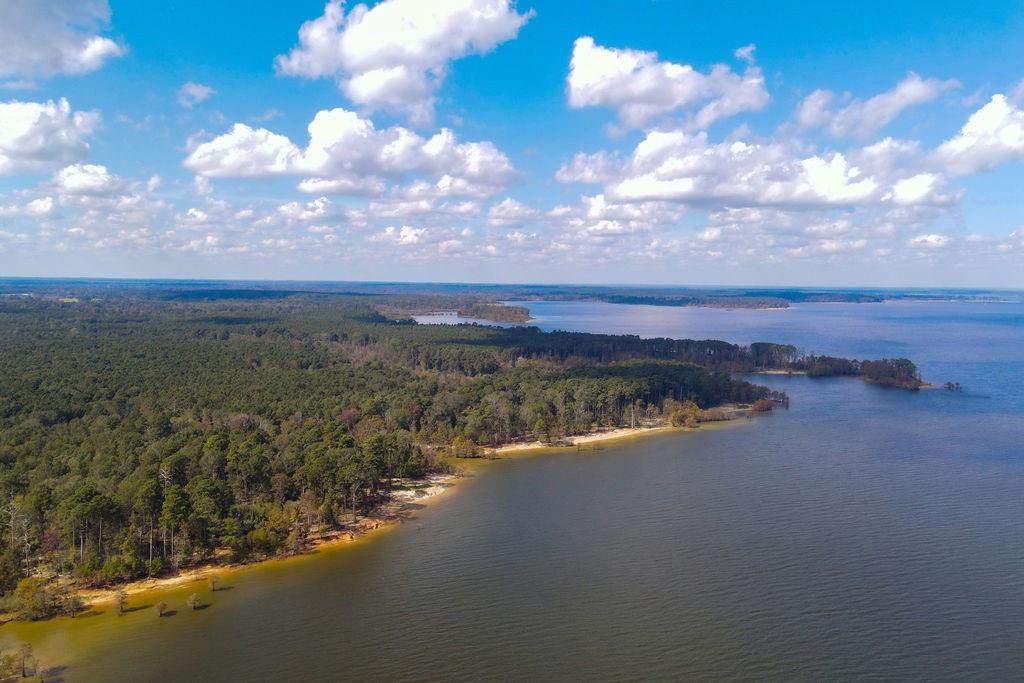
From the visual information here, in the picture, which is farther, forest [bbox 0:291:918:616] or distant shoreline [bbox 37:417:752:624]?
forest [bbox 0:291:918:616]

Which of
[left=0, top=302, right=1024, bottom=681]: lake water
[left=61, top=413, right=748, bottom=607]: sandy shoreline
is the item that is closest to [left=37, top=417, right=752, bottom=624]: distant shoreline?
[left=61, top=413, right=748, bottom=607]: sandy shoreline

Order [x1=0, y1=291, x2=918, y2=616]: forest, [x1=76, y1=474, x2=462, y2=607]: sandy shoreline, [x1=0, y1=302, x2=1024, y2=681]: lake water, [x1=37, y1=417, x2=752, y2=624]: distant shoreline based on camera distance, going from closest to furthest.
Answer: [x1=0, y1=302, x2=1024, y2=681]: lake water < [x1=76, y1=474, x2=462, y2=607]: sandy shoreline < [x1=37, y1=417, x2=752, y2=624]: distant shoreline < [x1=0, y1=291, x2=918, y2=616]: forest

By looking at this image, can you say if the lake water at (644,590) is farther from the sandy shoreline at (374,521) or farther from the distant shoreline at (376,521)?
the sandy shoreline at (374,521)

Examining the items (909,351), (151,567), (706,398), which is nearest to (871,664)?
(151,567)

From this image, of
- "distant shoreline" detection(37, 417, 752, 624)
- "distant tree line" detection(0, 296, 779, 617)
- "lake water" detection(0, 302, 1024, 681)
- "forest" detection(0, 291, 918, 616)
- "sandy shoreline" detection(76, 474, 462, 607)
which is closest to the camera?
"lake water" detection(0, 302, 1024, 681)

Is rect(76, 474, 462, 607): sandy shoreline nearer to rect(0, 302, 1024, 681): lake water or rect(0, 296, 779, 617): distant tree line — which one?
rect(0, 296, 779, 617): distant tree line

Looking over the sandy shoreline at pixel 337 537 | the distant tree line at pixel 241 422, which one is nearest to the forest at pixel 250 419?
the distant tree line at pixel 241 422

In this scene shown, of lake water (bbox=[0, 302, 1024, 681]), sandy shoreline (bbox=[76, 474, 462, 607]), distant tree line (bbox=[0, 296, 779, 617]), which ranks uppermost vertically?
distant tree line (bbox=[0, 296, 779, 617])
